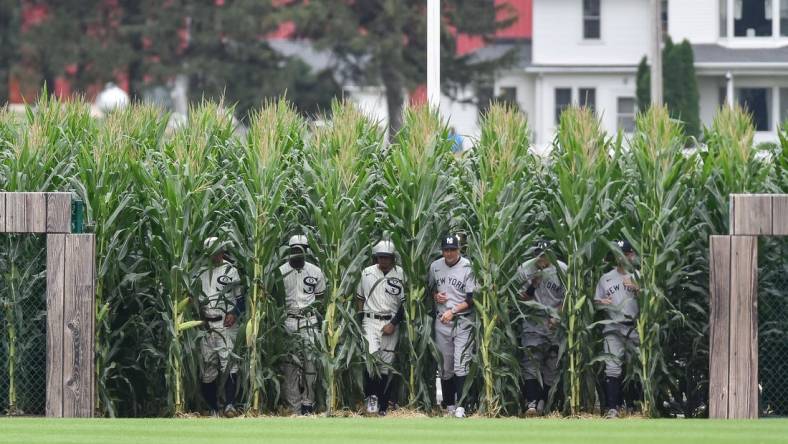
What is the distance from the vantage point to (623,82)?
177 feet

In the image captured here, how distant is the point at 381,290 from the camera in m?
14.5

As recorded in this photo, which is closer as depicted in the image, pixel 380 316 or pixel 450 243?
pixel 450 243

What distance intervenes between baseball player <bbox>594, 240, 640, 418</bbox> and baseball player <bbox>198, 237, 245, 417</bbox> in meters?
3.36

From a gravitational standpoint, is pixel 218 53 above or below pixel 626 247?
above

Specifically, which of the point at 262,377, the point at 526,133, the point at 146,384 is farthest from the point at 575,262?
the point at 146,384

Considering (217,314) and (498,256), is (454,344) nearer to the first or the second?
(498,256)

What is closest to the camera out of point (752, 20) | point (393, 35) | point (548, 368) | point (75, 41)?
point (548, 368)

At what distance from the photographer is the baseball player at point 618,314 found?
559 inches

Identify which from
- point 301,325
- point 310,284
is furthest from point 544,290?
point 301,325

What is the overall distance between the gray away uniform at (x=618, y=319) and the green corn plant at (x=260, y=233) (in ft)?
9.86

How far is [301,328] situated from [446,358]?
4.50ft

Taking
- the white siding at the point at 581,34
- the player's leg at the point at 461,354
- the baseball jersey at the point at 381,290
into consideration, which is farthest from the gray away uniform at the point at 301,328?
the white siding at the point at 581,34

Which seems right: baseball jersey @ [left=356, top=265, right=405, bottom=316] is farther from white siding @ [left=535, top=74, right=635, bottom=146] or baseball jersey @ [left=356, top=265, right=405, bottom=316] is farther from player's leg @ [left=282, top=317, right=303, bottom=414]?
white siding @ [left=535, top=74, right=635, bottom=146]

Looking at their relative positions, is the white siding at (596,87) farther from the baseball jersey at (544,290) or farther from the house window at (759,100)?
the baseball jersey at (544,290)
